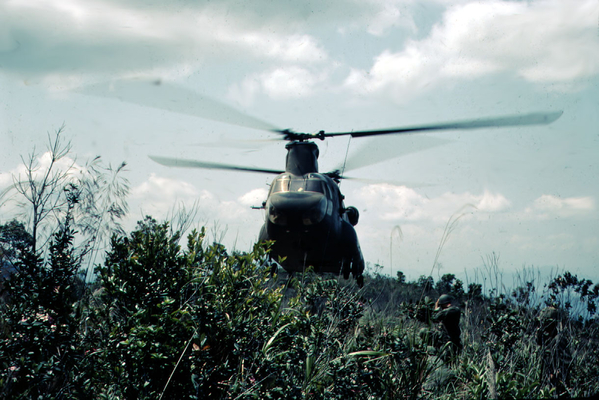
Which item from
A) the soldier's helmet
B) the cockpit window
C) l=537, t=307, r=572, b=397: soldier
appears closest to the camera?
l=537, t=307, r=572, b=397: soldier

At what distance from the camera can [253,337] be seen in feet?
9.85

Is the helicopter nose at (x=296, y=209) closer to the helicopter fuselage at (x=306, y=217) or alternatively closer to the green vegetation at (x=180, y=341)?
the helicopter fuselage at (x=306, y=217)

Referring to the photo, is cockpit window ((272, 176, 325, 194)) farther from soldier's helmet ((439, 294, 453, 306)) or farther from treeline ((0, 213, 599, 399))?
treeline ((0, 213, 599, 399))

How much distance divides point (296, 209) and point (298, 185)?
755 mm

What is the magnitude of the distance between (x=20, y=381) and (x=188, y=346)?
1.20 m

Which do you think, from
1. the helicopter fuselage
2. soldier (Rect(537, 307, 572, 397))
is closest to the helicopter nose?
the helicopter fuselage

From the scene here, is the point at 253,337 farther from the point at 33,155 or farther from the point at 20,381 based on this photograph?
the point at 33,155

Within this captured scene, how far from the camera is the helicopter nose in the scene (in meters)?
8.70

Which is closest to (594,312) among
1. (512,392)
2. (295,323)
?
(512,392)

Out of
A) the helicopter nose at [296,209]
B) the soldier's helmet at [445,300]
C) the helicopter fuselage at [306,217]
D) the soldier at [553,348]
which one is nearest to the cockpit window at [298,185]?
the helicopter fuselage at [306,217]

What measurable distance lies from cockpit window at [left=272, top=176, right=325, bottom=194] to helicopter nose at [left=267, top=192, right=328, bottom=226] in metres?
0.20

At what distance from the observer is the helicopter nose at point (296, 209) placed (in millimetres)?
8703

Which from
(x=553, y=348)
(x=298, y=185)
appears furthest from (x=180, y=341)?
(x=298, y=185)

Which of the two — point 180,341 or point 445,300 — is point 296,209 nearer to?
point 445,300
